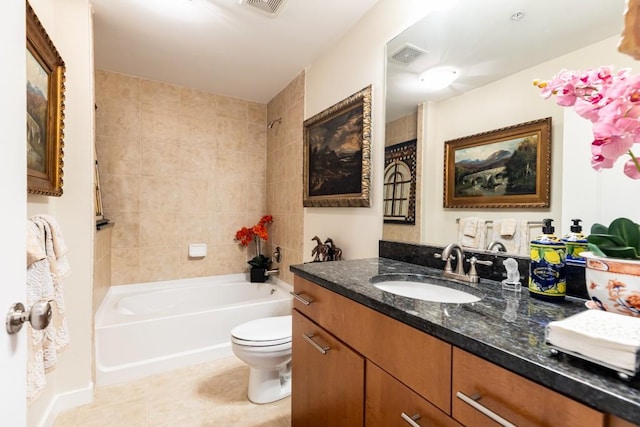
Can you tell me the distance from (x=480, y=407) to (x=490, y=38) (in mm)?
1345

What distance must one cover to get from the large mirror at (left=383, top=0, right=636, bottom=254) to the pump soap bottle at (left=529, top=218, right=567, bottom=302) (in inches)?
6.0

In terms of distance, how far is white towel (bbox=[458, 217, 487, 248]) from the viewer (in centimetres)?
122

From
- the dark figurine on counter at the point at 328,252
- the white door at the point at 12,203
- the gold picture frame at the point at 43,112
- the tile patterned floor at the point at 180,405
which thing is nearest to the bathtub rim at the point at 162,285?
the tile patterned floor at the point at 180,405

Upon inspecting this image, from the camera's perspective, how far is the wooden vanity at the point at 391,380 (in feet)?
1.73

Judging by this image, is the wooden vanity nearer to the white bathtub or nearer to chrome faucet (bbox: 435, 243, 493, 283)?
chrome faucet (bbox: 435, 243, 493, 283)

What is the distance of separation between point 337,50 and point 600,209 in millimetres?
A: 1812

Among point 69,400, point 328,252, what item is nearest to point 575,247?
point 328,252

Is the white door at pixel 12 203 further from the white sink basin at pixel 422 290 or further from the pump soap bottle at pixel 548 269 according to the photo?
the pump soap bottle at pixel 548 269

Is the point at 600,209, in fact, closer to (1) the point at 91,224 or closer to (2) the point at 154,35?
(1) the point at 91,224

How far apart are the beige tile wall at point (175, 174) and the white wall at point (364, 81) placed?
864 millimetres

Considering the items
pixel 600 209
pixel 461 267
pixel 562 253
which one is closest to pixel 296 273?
pixel 461 267

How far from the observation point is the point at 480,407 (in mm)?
581

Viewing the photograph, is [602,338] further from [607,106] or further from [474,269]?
[474,269]

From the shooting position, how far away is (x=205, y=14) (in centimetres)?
182
